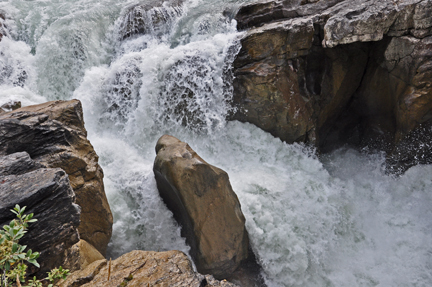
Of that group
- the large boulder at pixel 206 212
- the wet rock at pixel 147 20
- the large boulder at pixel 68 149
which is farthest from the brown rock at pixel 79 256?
the wet rock at pixel 147 20

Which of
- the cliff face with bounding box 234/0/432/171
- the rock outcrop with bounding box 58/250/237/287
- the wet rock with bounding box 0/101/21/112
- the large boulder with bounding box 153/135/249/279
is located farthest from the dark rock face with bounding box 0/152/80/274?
the cliff face with bounding box 234/0/432/171

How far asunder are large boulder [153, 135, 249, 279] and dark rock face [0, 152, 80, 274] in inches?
68.3

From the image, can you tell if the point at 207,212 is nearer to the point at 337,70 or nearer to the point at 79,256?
the point at 79,256

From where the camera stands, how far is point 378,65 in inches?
239

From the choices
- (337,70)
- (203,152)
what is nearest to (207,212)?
(203,152)

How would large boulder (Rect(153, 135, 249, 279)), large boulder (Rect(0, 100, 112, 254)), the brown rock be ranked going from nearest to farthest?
the brown rock < large boulder (Rect(0, 100, 112, 254)) < large boulder (Rect(153, 135, 249, 279))

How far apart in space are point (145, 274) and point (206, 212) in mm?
1673

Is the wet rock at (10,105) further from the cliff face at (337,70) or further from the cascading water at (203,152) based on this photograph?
the cliff face at (337,70)

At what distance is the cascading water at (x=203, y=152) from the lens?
4797mm

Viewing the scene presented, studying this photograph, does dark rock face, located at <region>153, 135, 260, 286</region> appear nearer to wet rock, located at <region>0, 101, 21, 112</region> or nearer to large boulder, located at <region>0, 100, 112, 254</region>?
large boulder, located at <region>0, 100, 112, 254</region>

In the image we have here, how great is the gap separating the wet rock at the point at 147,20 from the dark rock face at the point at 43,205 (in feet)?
19.6

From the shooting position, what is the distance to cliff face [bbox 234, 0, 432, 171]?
5.36 meters

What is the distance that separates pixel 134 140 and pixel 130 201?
149 cm

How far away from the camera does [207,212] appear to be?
4.40 metres
